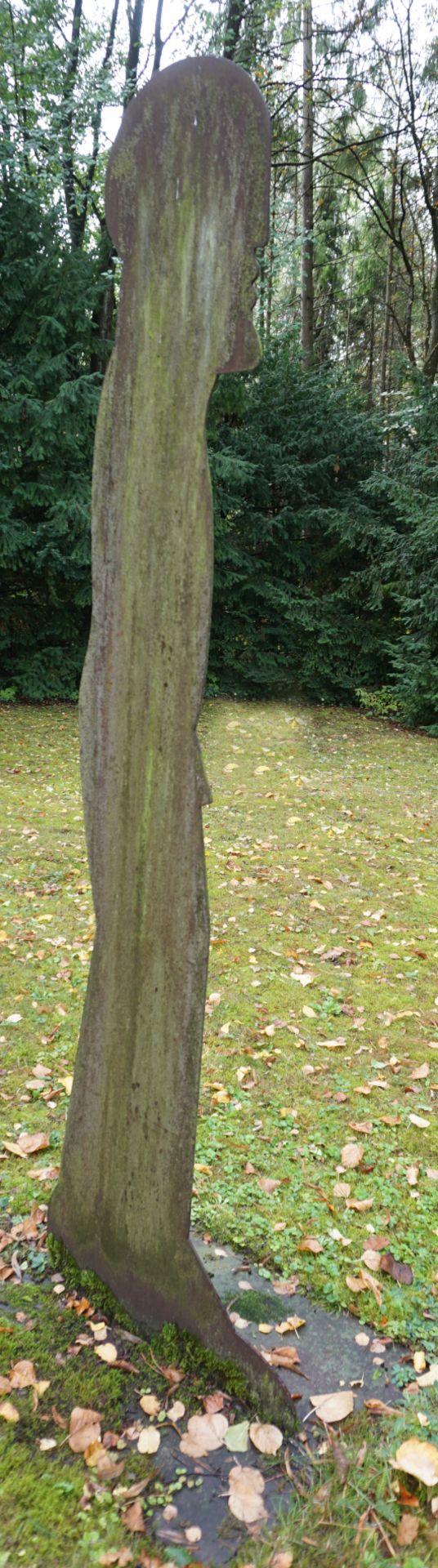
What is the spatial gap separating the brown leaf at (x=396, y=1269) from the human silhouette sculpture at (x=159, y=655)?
81 centimetres

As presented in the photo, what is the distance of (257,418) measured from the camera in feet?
50.8

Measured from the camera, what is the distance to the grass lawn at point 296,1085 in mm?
2223

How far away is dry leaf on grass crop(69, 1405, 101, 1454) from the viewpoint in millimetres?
2275

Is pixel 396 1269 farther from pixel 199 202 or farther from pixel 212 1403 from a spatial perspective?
pixel 199 202

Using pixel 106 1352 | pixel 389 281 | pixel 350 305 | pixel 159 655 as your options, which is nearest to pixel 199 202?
pixel 159 655

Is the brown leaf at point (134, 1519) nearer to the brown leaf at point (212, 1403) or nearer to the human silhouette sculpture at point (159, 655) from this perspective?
the brown leaf at point (212, 1403)

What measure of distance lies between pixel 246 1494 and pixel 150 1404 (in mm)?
332

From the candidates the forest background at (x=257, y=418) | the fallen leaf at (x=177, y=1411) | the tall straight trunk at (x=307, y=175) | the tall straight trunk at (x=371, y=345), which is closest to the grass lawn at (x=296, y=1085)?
the fallen leaf at (x=177, y=1411)

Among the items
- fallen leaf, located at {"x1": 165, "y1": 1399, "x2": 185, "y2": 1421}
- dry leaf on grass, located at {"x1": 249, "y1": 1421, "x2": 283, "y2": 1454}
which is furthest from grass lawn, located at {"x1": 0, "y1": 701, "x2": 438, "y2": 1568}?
fallen leaf, located at {"x1": 165, "y1": 1399, "x2": 185, "y2": 1421}

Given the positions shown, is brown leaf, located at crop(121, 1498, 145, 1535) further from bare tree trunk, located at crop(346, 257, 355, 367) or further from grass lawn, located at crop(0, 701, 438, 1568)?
bare tree trunk, located at crop(346, 257, 355, 367)

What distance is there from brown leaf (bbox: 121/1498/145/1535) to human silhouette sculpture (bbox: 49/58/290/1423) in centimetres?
41

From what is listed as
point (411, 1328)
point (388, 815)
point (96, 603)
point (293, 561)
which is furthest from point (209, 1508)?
point (293, 561)

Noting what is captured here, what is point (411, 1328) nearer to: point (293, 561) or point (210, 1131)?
point (210, 1131)

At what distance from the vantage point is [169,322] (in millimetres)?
2209
